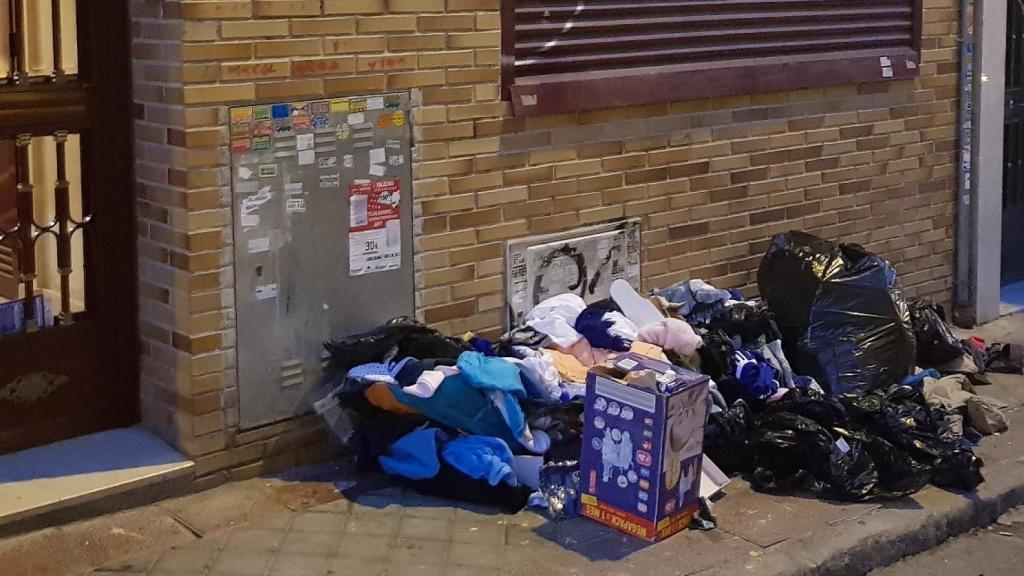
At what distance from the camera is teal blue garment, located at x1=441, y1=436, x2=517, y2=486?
5344 millimetres

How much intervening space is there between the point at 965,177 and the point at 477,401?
4287mm

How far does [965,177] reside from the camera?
840 centimetres

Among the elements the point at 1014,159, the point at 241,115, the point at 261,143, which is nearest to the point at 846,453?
the point at 261,143

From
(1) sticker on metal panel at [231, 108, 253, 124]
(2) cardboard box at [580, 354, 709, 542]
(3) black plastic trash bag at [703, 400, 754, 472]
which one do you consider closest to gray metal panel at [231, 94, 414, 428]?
(1) sticker on metal panel at [231, 108, 253, 124]

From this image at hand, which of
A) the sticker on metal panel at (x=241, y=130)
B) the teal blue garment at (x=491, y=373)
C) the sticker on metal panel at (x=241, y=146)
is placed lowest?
the teal blue garment at (x=491, y=373)

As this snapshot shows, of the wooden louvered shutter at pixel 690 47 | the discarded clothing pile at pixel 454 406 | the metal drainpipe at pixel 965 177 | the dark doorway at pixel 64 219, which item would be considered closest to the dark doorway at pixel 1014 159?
the metal drainpipe at pixel 965 177

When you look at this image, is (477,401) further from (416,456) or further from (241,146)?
(241,146)

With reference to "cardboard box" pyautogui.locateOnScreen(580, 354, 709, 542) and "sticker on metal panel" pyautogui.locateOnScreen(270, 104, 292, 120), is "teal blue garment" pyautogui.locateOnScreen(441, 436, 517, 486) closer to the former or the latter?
"cardboard box" pyautogui.locateOnScreen(580, 354, 709, 542)

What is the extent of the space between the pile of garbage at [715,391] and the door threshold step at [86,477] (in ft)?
2.23

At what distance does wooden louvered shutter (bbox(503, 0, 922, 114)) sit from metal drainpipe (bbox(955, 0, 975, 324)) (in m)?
0.43

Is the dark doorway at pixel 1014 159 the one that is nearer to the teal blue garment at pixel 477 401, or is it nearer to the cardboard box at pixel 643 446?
the cardboard box at pixel 643 446

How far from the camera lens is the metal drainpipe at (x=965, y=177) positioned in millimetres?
8258

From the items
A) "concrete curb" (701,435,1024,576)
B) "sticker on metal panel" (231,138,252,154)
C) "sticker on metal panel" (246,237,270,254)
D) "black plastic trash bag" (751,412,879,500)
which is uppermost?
"sticker on metal panel" (231,138,252,154)

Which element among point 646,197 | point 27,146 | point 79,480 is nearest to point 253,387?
point 79,480
